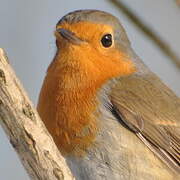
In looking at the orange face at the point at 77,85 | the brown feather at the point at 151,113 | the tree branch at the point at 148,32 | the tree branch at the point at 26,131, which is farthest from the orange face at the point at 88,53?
the tree branch at the point at 26,131

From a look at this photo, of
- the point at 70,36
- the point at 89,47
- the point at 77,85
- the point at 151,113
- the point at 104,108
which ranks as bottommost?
the point at 151,113

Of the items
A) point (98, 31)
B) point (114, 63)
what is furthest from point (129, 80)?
point (98, 31)

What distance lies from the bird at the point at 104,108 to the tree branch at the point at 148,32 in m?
0.59

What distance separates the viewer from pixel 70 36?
5371 millimetres

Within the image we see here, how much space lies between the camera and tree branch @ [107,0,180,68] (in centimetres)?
486

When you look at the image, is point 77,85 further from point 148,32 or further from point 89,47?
point 148,32

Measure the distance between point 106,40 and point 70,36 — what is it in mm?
453

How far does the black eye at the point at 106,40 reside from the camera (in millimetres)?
5577

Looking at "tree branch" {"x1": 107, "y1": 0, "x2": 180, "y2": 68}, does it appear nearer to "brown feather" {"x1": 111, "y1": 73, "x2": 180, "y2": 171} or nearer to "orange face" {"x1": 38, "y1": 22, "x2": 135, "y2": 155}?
"orange face" {"x1": 38, "y1": 22, "x2": 135, "y2": 155}

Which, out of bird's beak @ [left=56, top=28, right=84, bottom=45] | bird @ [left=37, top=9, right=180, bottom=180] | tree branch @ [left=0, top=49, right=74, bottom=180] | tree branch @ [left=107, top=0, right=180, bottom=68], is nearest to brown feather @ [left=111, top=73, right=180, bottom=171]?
bird @ [left=37, top=9, right=180, bottom=180]

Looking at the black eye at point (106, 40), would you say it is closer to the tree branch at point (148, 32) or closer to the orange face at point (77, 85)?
the orange face at point (77, 85)

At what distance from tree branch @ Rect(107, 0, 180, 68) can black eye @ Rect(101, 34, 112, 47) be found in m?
0.65

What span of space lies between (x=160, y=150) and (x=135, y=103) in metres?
0.57

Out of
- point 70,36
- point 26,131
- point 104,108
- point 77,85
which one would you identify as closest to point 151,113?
point 104,108
